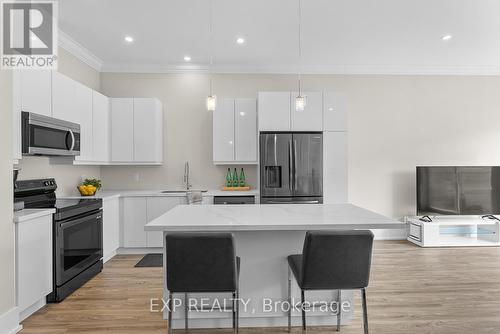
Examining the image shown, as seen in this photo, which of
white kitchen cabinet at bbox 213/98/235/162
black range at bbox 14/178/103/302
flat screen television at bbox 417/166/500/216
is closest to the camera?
black range at bbox 14/178/103/302

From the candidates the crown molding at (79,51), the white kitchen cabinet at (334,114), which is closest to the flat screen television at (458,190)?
the white kitchen cabinet at (334,114)

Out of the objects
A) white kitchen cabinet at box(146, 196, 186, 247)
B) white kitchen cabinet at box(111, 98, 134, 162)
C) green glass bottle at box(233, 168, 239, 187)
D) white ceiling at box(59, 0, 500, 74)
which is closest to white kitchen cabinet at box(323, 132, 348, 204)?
white ceiling at box(59, 0, 500, 74)

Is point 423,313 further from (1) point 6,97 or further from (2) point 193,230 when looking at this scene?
(1) point 6,97

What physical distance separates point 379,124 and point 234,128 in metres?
2.47

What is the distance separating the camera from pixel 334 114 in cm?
455

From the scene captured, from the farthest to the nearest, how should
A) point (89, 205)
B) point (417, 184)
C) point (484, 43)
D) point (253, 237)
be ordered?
point (417, 184), point (484, 43), point (89, 205), point (253, 237)

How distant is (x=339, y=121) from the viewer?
14.9ft

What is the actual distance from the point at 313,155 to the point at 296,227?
2.59 meters

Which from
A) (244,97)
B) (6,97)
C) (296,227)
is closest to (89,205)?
(6,97)

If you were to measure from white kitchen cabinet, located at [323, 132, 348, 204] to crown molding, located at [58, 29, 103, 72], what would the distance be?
3.57 metres

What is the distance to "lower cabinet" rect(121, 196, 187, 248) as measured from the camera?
4.43 m

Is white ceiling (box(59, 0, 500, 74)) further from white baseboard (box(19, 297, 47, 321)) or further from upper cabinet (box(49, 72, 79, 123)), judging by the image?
white baseboard (box(19, 297, 47, 321))

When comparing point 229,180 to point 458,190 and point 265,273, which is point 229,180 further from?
point 458,190

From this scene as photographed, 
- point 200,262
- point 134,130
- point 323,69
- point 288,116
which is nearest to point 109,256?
point 134,130
